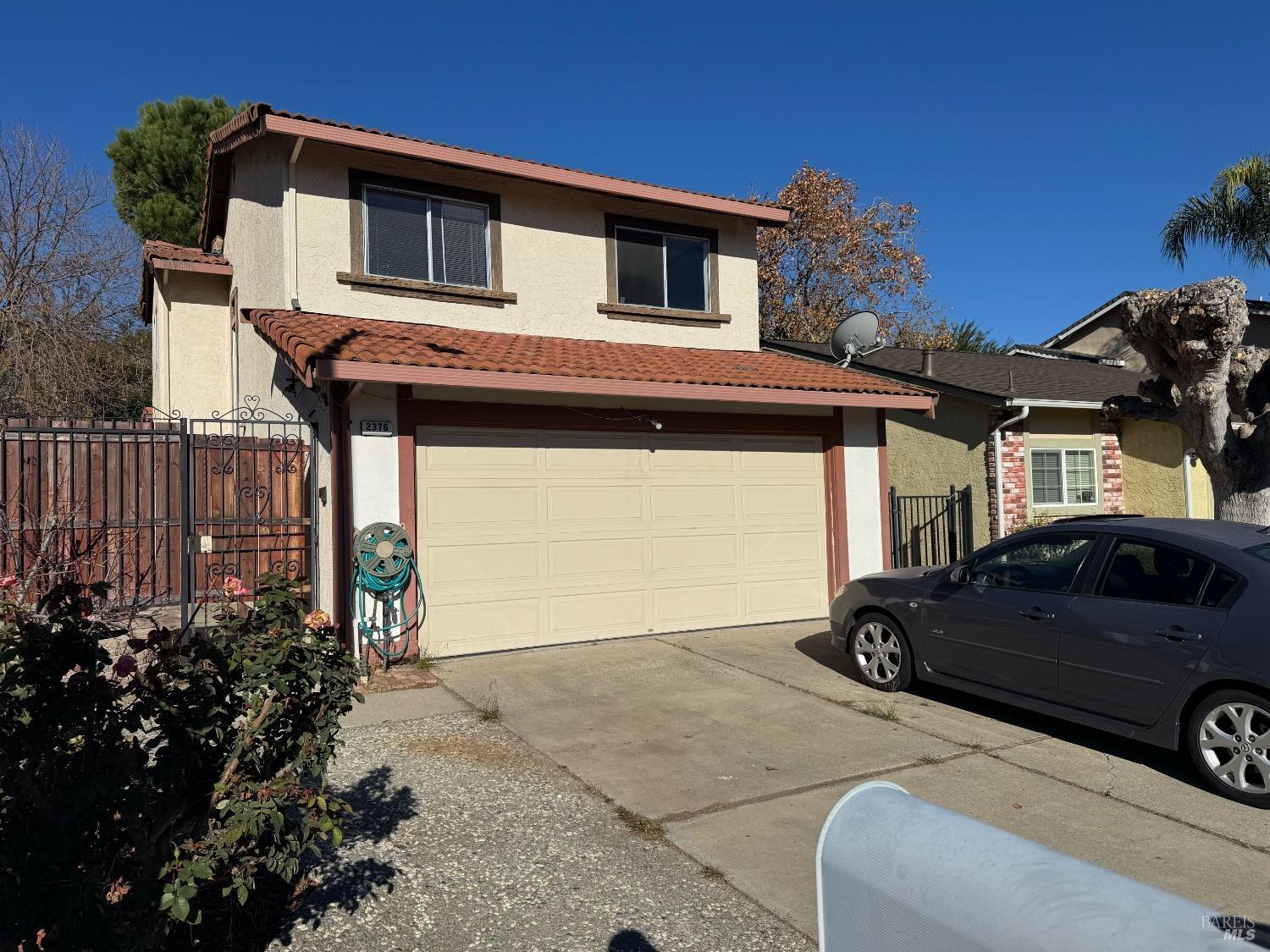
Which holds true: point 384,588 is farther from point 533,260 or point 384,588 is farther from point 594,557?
point 533,260

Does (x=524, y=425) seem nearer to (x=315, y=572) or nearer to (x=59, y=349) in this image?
(x=315, y=572)

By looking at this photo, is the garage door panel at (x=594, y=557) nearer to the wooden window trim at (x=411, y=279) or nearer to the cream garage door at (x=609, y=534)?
the cream garage door at (x=609, y=534)

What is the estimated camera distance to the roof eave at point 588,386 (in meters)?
7.31

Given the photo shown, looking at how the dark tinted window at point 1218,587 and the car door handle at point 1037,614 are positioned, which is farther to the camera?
the car door handle at point 1037,614

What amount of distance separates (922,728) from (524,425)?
4702 millimetres

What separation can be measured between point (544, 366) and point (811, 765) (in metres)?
4.59

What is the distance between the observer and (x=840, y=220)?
26.9m

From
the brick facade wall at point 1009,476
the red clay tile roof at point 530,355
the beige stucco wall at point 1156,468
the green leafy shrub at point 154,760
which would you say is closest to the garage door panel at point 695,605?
the red clay tile roof at point 530,355

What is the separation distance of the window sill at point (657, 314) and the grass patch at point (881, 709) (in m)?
5.84

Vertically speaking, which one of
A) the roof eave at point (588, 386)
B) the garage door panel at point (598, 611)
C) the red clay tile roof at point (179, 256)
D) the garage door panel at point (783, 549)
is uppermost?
the red clay tile roof at point (179, 256)

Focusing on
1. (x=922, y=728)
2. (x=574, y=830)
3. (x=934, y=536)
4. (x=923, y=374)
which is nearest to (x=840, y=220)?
(x=923, y=374)

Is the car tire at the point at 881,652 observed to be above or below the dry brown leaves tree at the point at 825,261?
below

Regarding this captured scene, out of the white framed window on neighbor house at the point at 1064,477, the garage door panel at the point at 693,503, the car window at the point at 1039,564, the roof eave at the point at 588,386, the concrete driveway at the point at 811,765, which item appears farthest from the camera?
the white framed window on neighbor house at the point at 1064,477

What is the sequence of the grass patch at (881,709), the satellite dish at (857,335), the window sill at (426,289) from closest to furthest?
the grass patch at (881,709)
the window sill at (426,289)
the satellite dish at (857,335)
